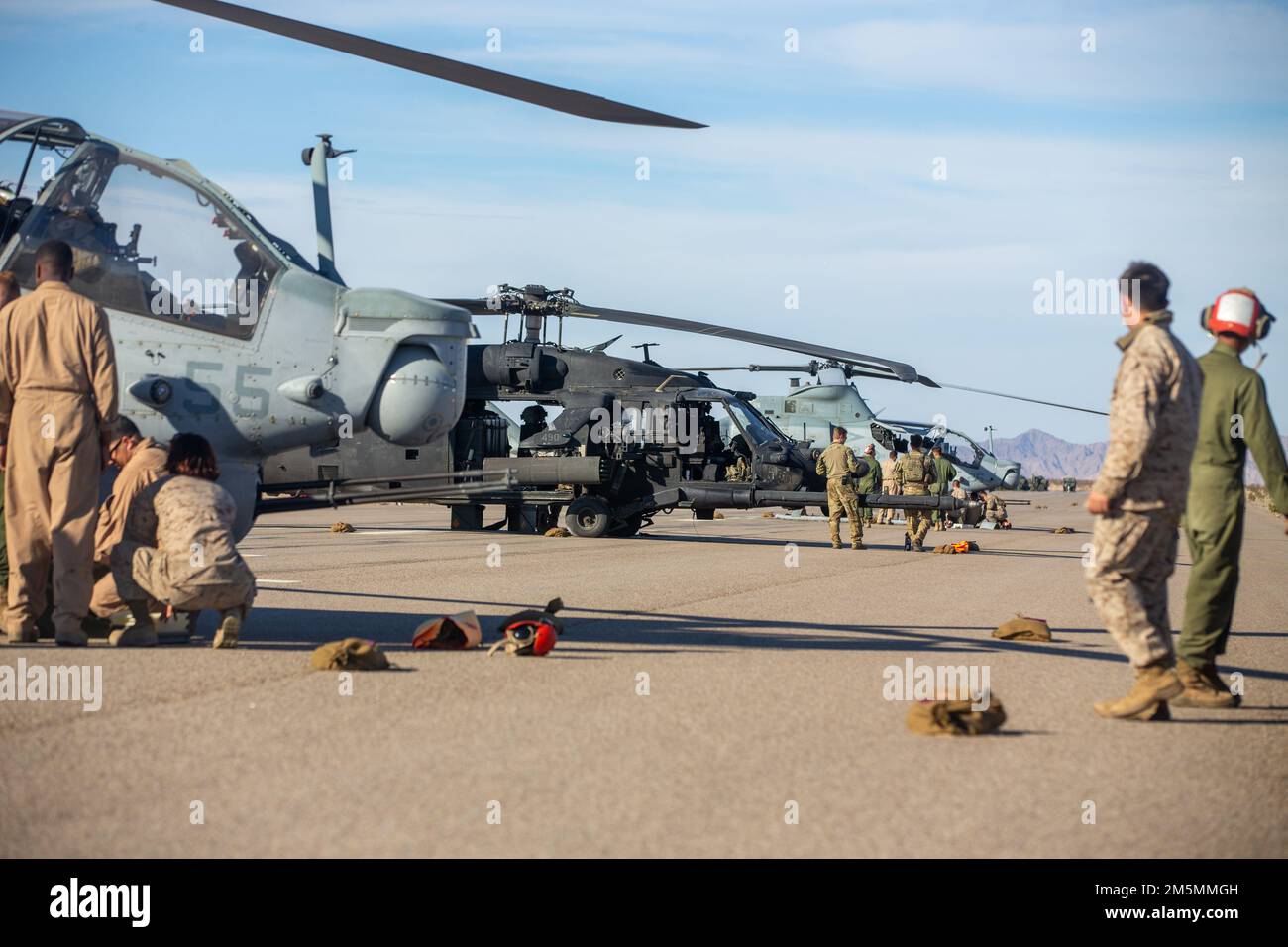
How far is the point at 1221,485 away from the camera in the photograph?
6500mm

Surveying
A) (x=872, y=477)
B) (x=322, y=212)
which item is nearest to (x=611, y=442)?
(x=872, y=477)

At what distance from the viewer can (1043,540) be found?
2448cm

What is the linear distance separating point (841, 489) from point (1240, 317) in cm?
1377

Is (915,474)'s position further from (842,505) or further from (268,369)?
(268,369)

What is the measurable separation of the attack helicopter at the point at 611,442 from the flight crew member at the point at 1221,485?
44.4 ft

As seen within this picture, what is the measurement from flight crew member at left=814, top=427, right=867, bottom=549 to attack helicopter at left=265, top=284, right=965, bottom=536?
1.10 feet

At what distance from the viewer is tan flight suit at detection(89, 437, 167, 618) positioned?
7664 millimetres

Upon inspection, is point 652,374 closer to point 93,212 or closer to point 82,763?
point 93,212

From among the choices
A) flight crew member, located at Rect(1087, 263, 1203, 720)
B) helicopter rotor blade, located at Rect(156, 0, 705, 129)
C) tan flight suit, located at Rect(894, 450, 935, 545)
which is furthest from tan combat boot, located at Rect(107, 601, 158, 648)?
tan flight suit, located at Rect(894, 450, 935, 545)

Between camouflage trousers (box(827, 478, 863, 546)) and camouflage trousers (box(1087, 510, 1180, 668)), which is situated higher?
camouflage trousers (box(1087, 510, 1180, 668))

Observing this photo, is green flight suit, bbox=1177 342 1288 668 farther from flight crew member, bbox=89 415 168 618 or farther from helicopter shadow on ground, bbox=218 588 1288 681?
flight crew member, bbox=89 415 168 618

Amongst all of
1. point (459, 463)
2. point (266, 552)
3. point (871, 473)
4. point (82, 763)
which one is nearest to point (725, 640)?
point (82, 763)
